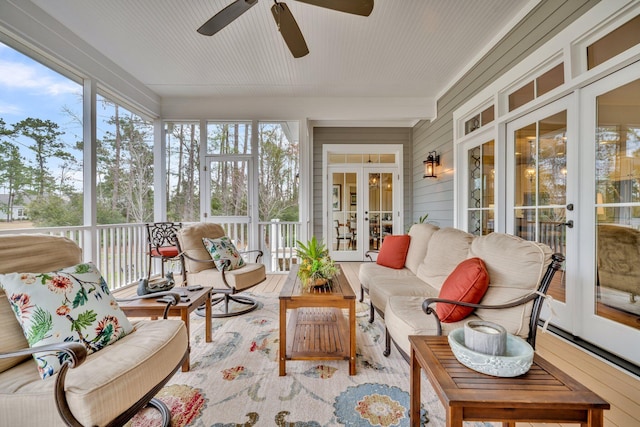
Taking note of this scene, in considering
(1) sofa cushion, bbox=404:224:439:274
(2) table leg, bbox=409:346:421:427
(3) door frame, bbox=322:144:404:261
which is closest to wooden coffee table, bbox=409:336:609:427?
(2) table leg, bbox=409:346:421:427

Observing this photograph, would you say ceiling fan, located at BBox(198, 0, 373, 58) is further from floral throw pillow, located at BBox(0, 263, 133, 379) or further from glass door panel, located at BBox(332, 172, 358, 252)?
glass door panel, located at BBox(332, 172, 358, 252)

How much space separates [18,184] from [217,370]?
275 centimetres

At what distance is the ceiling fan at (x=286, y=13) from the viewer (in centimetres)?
207

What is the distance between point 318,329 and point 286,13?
8.32 ft

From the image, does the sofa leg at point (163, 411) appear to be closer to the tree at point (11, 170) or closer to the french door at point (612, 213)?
the tree at point (11, 170)

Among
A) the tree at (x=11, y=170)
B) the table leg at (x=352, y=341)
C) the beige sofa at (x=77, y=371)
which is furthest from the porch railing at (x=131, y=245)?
the table leg at (x=352, y=341)

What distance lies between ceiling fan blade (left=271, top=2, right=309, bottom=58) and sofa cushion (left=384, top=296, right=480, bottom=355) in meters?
2.32

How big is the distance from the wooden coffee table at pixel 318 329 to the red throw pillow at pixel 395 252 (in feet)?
3.08

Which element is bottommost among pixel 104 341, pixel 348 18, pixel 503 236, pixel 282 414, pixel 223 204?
pixel 282 414

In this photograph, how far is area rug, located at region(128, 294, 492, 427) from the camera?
1462 mm

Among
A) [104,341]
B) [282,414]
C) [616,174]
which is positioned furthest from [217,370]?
[616,174]

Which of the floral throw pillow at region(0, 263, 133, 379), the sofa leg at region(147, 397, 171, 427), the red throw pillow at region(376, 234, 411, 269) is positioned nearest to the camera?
the floral throw pillow at region(0, 263, 133, 379)

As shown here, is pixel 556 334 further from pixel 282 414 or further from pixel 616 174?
pixel 282 414

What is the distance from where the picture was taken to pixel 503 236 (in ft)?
5.81
